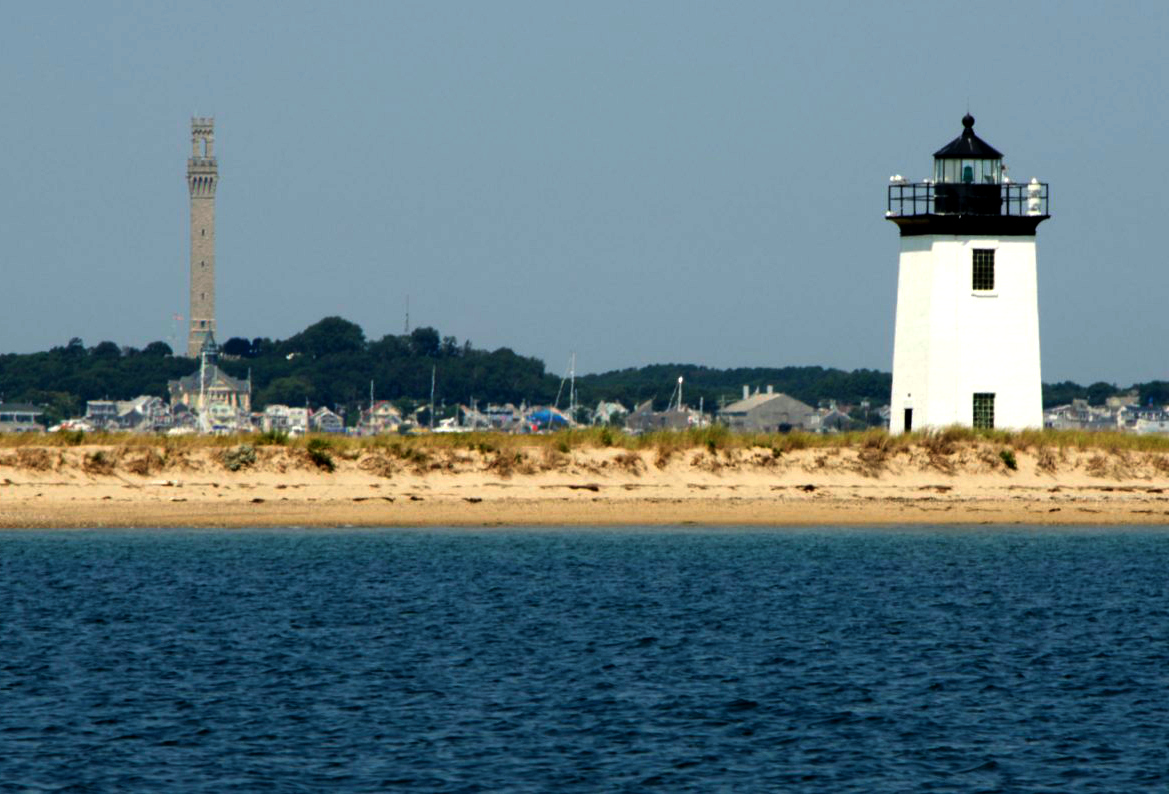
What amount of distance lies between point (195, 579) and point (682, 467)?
14.3 m

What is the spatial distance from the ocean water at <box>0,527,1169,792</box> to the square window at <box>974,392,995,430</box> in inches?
285

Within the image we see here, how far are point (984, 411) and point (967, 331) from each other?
2116 mm

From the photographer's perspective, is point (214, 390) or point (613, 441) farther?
point (214, 390)

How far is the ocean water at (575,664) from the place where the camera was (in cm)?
1714

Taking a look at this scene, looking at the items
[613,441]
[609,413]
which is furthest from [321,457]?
[609,413]

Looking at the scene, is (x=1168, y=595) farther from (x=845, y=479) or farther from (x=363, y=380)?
(x=363, y=380)

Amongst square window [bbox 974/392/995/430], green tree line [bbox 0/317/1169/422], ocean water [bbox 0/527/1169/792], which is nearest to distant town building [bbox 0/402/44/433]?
green tree line [bbox 0/317/1169/422]

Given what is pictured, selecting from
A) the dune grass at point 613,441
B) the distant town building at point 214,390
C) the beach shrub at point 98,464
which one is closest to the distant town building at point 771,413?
the distant town building at point 214,390

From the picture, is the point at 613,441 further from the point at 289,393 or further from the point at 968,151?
the point at 289,393

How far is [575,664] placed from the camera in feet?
74.0

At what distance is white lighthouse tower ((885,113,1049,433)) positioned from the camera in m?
42.3

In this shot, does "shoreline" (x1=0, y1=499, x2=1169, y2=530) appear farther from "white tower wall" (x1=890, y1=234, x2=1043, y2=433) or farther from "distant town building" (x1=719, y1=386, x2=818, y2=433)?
"distant town building" (x1=719, y1=386, x2=818, y2=433)

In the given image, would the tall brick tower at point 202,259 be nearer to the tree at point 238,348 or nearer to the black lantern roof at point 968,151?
the tree at point 238,348

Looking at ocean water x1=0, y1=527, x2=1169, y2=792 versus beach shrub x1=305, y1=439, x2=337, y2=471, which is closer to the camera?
ocean water x1=0, y1=527, x2=1169, y2=792
